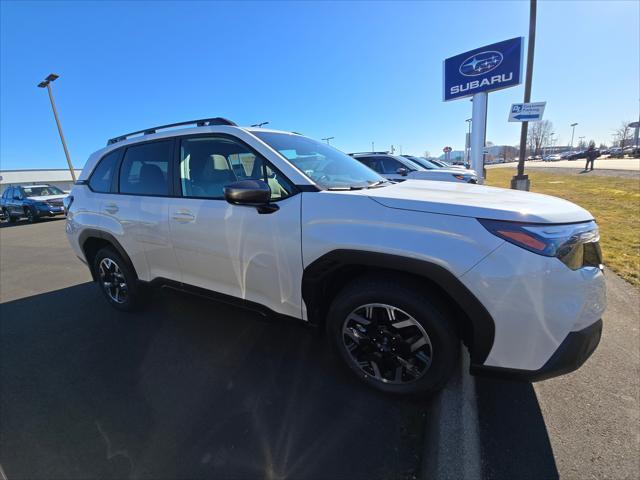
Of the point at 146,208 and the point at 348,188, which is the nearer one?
the point at 348,188

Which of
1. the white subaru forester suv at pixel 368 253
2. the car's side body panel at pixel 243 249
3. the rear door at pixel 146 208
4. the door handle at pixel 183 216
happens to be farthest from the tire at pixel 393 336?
the rear door at pixel 146 208

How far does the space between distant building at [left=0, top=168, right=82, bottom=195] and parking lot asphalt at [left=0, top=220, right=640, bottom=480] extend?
55.8 metres

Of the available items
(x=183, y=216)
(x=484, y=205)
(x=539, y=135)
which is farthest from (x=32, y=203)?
(x=539, y=135)

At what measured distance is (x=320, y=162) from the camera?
2748 millimetres

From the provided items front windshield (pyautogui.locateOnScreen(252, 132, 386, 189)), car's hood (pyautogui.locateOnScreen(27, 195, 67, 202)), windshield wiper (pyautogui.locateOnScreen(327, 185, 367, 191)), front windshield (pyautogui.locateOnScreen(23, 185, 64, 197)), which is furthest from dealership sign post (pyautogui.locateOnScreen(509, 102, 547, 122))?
front windshield (pyautogui.locateOnScreen(23, 185, 64, 197))

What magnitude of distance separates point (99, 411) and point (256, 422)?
1135mm

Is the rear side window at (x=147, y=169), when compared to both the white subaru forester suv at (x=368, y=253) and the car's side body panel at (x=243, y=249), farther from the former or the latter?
the car's side body panel at (x=243, y=249)

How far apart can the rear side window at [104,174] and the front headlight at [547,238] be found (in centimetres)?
370

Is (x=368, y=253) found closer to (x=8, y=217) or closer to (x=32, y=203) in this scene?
(x=32, y=203)

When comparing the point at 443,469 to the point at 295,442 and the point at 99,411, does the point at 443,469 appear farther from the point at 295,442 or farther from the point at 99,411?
the point at 99,411

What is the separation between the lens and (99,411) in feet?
7.36

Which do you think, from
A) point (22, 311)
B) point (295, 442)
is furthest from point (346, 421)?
point (22, 311)

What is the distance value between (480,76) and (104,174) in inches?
572

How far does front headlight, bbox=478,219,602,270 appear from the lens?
64.6 inches
